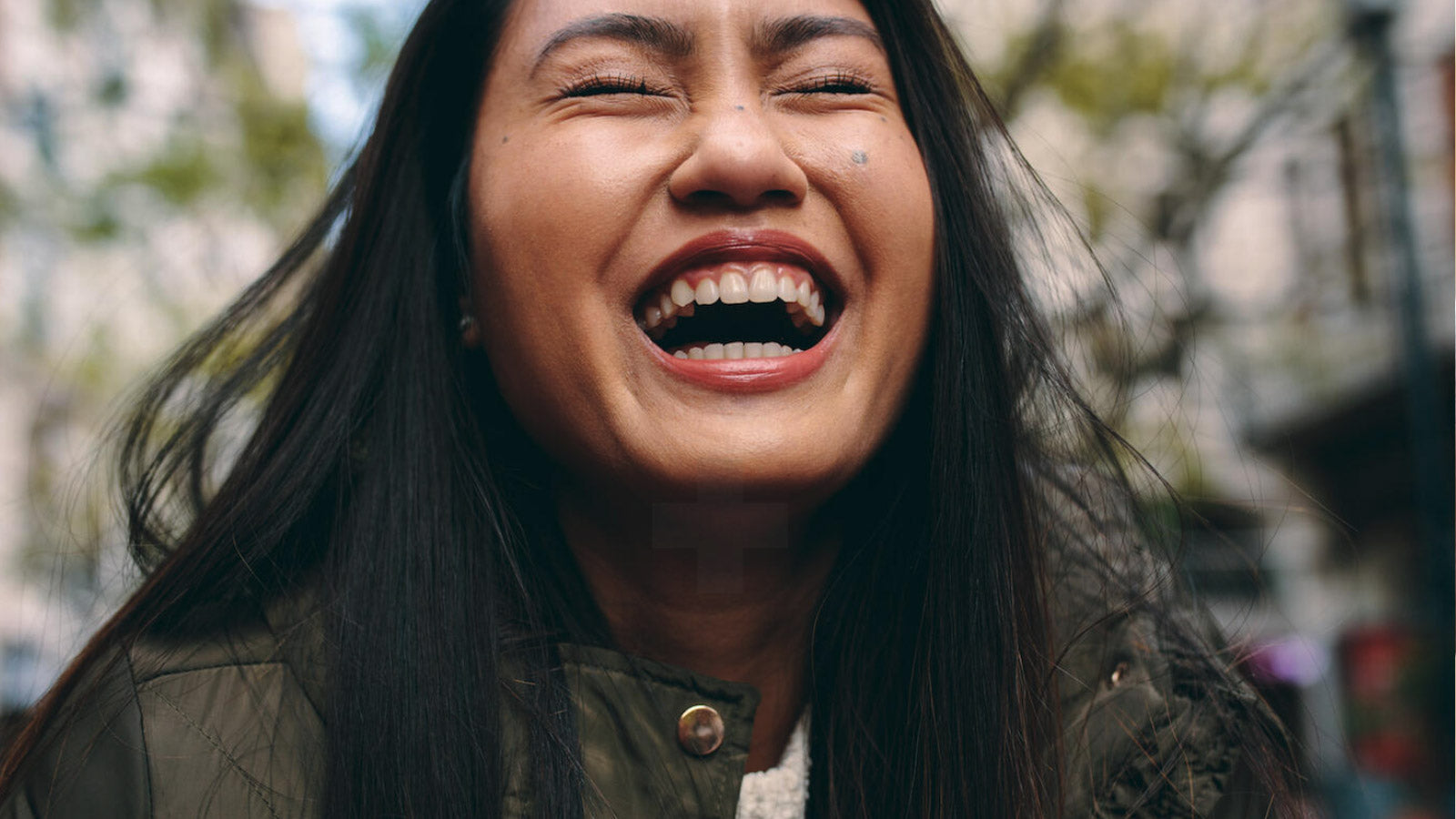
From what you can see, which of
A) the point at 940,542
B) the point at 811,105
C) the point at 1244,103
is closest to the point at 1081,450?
the point at 940,542

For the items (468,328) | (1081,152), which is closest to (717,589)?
(468,328)

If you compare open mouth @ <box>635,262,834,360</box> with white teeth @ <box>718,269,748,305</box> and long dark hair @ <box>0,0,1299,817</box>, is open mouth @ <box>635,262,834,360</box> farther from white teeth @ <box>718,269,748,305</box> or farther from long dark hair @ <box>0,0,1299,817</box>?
long dark hair @ <box>0,0,1299,817</box>

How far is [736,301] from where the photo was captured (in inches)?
62.9

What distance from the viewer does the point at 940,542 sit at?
5.81 feet

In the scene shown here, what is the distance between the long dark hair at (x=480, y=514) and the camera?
1.54 metres

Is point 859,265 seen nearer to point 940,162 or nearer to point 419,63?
point 940,162

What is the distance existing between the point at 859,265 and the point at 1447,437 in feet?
20.3

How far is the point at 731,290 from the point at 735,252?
0.07 m

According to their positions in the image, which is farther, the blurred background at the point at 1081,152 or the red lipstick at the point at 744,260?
the blurred background at the point at 1081,152

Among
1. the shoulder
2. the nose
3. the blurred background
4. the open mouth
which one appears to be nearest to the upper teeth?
the open mouth

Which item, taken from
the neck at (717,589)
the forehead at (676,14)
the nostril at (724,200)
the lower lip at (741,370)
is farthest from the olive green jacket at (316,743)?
the forehead at (676,14)

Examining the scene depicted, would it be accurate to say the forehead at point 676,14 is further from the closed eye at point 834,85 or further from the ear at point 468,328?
the ear at point 468,328

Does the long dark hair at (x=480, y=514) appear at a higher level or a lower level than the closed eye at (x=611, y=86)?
lower

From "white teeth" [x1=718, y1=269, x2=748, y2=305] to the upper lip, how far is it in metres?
0.03
